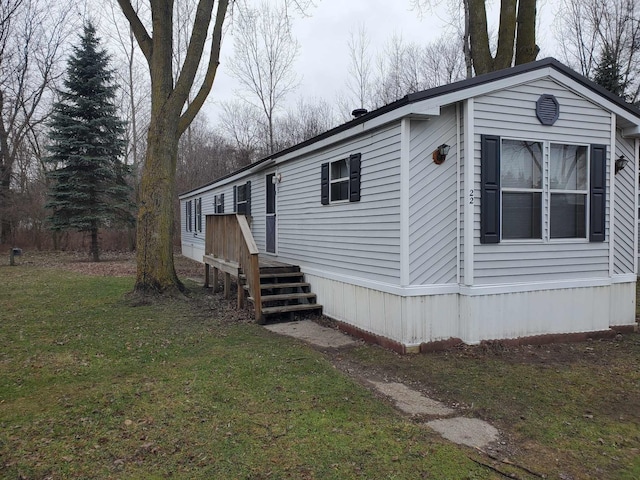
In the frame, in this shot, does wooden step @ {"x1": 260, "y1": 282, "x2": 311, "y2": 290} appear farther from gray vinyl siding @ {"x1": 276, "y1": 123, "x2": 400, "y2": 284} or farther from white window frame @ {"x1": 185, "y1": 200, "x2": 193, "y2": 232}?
white window frame @ {"x1": 185, "y1": 200, "x2": 193, "y2": 232}

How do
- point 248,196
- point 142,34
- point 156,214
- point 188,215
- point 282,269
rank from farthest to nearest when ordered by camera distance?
point 188,215
point 248,196
point 142,34
point 156,214
point 282,269

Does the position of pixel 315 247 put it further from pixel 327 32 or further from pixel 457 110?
pixel 327 32

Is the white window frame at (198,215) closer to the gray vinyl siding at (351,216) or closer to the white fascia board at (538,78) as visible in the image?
the gray vinyl siding at (351,216)

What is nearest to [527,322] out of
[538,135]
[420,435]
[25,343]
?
[538,135]

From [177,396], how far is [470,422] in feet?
8.60

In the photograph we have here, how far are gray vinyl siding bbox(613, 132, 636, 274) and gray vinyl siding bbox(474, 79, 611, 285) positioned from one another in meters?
0.45

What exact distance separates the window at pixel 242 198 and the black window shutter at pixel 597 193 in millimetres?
8297

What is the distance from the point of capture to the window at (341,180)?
22.2 feet

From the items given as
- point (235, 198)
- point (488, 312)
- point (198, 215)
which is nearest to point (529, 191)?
point (488, 312)

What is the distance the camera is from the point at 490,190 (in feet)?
18.8

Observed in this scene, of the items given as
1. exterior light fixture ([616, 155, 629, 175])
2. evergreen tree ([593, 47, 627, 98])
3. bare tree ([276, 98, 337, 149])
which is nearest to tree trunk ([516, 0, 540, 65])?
exterior light fixture ([616, 155, 629, 175])

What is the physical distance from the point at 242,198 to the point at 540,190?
28.6 feet

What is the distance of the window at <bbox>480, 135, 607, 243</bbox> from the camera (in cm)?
574

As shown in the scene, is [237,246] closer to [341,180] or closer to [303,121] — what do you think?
[341,180]
